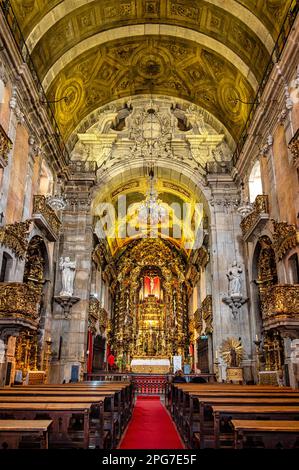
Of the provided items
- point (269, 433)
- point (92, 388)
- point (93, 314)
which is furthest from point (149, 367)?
point (269, 433)

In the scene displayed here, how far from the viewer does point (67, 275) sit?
47.1 ft

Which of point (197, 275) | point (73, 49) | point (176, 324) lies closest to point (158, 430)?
point (73, 49)

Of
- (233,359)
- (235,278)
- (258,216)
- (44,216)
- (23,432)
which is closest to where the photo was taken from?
(23,432)

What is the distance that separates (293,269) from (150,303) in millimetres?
15873

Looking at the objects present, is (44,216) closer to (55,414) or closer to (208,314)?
(208,314)

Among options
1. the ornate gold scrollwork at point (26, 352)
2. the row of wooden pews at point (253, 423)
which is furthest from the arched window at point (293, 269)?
the ornate gold scrollwork at point (26, 352)

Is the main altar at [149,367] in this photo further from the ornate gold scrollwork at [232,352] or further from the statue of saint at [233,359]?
the statue of saint at [233,359]

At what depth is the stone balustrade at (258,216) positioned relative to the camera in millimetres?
11914

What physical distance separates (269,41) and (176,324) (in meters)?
16.7

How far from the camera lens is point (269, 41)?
37.8 feet

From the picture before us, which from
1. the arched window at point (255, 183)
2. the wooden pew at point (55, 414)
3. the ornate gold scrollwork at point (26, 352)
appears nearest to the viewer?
the wooden pew at point (55, 414)

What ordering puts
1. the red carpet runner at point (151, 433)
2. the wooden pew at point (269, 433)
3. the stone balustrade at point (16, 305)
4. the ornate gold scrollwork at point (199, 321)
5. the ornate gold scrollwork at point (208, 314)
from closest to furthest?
the wooden pew at point (269, 433), the red carpet runner at point (151, 433), the stone balustrade at point (16, 305), the ornate gold scrollwork at point (208, 314), the ornate gold scrollwork at point (199, 321)

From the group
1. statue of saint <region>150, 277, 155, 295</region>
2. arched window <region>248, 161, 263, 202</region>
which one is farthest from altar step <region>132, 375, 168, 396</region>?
statue of saint <region>150, 277, 155, 295</region>

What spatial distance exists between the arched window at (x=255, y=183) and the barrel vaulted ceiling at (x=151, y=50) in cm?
198
